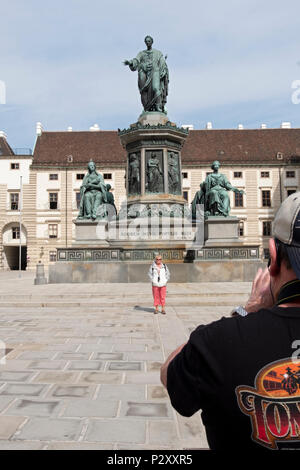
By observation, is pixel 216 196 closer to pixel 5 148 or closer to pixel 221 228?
pixel 221 228

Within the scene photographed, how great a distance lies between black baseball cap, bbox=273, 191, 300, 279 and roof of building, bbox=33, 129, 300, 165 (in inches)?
1789

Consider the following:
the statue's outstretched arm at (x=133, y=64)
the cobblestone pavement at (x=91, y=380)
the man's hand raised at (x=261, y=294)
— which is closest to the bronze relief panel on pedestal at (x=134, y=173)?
the statue's outstretched arm at (x=133, y=64)

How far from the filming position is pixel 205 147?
47.8 metres

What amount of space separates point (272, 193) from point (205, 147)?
9.74 meters

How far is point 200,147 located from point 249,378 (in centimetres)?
4830

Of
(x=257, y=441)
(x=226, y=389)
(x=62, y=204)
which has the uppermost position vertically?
(x=62, y=204)

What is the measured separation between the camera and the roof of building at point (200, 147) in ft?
153

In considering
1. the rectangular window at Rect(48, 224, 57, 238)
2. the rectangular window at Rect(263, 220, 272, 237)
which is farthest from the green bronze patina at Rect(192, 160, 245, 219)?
the rectangular window at Rect(48, 224, 57, 238)

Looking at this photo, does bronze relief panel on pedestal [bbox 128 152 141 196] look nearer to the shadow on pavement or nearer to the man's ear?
the shadow on pavement

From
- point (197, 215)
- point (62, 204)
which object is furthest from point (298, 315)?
point (62, 204)

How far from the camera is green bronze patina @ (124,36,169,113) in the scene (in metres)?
18.4

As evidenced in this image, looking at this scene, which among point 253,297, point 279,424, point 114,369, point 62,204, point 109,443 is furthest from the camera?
point 62,204

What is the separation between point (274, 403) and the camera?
1.13 metres

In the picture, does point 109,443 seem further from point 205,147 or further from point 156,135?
point 205,147
